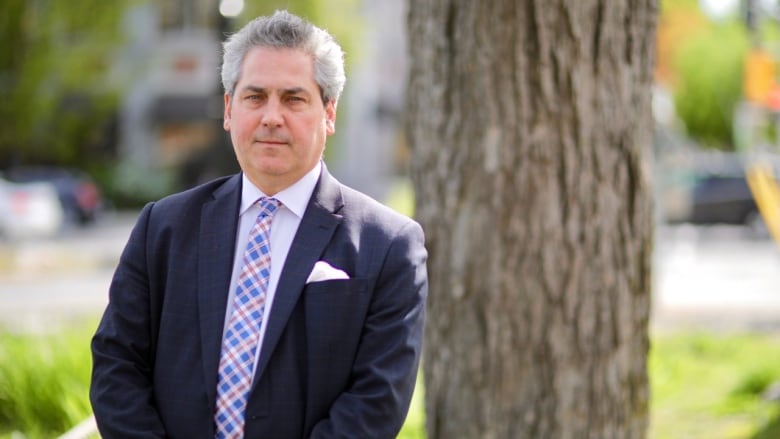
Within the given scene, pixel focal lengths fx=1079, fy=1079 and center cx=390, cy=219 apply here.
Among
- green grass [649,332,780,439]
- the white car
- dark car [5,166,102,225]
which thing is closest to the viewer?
green grass [649,332,780,439]

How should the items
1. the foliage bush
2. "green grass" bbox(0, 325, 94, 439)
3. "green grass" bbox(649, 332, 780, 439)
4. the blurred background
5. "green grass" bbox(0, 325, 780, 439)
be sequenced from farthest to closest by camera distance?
1. the foliage bush
2. the blurred background
3. "green grass" bbox(649, 332, 780, 439)
4. "green grass" bbox(0, 325, 780, 439)
5. "green grass" bbox(0, 325, 94, 439)

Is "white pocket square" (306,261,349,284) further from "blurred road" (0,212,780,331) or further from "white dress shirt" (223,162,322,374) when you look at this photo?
"blurred road" (0,212,780,331)

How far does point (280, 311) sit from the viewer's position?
2.46 metres

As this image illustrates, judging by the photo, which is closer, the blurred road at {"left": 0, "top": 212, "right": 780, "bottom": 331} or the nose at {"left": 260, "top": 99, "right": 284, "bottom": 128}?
the nose at {"left": 260, "top": 99, "right": 284, "bottom": 128}

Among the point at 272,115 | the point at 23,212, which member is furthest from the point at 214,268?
the point at 23,212

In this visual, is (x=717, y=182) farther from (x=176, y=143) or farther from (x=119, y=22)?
(x=176, y=143)

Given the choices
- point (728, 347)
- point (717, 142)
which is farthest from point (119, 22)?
point (717, 142)

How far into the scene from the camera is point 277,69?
2.45 metres

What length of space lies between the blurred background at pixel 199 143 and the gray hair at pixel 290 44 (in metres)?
1.72

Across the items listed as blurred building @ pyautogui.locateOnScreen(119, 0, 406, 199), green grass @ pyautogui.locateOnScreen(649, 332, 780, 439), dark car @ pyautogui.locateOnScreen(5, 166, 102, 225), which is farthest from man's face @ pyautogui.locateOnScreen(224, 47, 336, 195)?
blurred building @ pyautogui.locateOnScreen(119, 0, 406, 199)

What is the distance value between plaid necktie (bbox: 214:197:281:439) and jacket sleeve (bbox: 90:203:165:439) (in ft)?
0.55

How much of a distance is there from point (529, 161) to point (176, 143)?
30.2 metres

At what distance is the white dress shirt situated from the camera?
100 inches

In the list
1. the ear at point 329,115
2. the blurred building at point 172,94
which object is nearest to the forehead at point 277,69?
the ear at point 329,115
